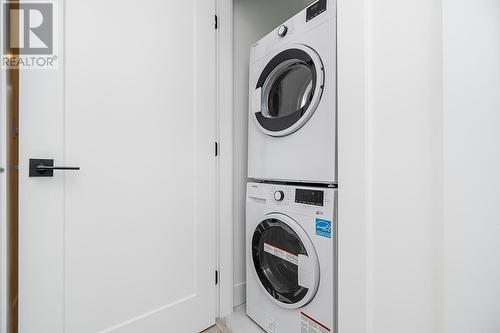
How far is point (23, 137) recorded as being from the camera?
92 centimetres

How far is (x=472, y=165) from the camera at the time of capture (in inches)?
31.0

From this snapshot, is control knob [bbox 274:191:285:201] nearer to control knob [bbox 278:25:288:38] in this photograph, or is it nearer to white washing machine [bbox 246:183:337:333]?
white washing machine [bbox 246:183:337:333]

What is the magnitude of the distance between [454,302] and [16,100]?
155cm

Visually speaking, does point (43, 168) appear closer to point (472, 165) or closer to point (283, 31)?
point (283, 31)

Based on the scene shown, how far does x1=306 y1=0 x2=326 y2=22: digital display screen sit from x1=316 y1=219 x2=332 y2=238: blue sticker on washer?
96 cm

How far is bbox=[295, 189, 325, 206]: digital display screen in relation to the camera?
1.13 meters

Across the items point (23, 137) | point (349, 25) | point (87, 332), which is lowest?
point (87, 332)

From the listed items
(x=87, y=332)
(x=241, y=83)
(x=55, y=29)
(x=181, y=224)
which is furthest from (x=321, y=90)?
(x=87, y=332)

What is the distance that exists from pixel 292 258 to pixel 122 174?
3.03ft

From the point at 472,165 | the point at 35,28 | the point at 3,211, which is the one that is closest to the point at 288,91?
the point at 472,165

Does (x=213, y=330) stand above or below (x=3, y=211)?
below

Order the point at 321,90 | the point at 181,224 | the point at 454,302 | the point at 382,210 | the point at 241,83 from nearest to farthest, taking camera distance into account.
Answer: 1. the point at 454,302
2. the point at 382,210
3. the point at 321,90
4. the point at 181,224
5. the point at 241,83

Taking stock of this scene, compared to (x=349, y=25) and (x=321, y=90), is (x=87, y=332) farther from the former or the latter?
(x=349, y=25)

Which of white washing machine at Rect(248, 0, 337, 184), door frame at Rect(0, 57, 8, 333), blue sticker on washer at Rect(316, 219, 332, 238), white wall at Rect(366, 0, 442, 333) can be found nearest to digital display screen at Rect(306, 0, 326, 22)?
white washing machine at Rect(248, 0, 337, 184)
